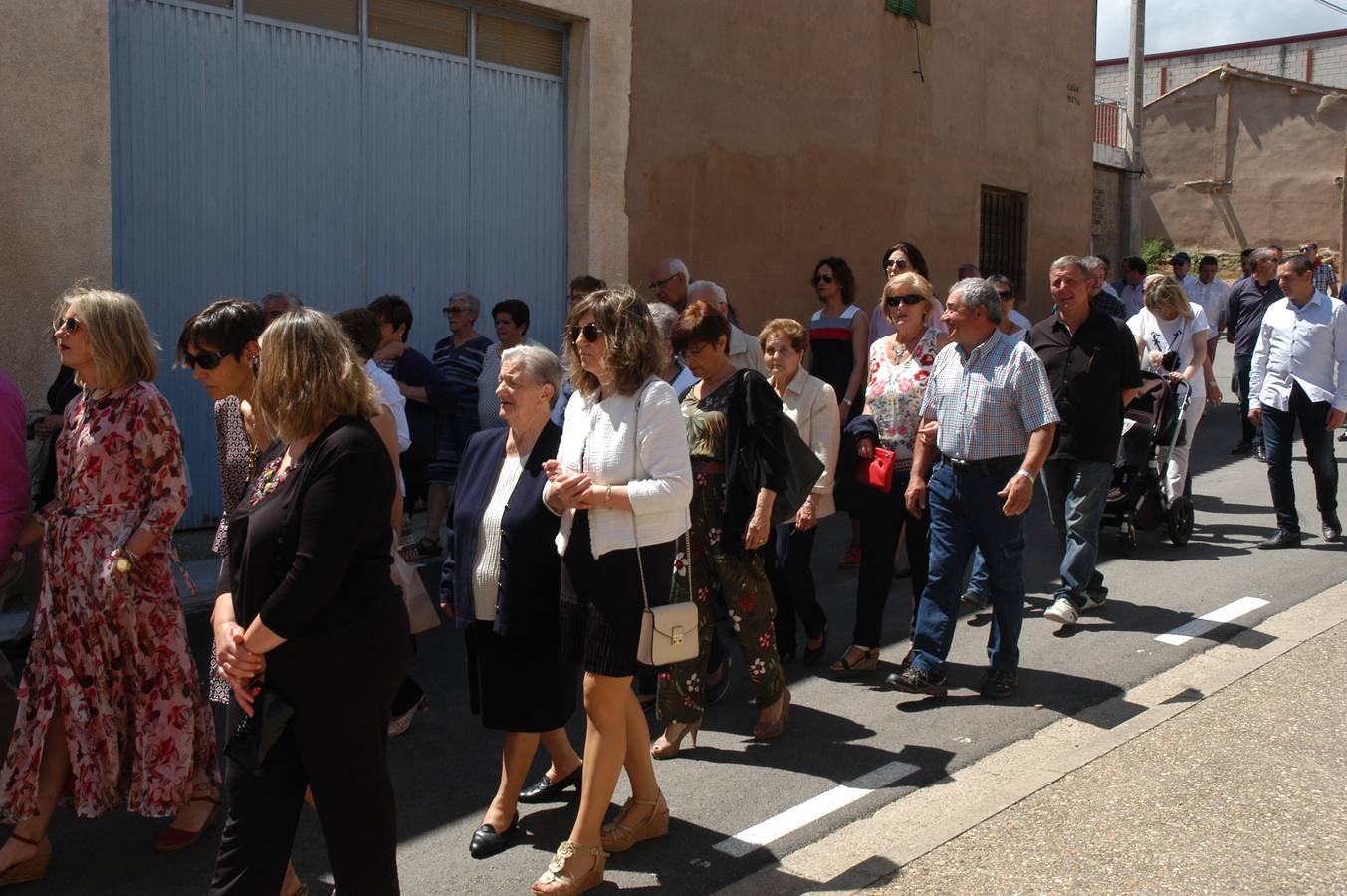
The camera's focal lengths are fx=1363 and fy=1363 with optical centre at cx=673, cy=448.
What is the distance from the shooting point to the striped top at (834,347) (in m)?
9.42

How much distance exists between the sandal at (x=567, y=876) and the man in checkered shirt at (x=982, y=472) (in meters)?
2.22

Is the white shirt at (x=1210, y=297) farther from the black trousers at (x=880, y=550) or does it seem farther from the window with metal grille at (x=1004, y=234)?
the black trousers at (x=880, y=550)

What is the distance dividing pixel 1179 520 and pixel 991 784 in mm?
4725

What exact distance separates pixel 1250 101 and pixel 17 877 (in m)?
33.0

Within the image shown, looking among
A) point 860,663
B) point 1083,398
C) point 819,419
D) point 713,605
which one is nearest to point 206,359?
point 713,605

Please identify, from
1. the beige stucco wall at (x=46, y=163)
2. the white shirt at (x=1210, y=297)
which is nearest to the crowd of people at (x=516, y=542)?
the beige stucco wall at (x=46, y=163)

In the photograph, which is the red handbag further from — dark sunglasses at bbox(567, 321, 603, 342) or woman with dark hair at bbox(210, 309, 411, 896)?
woman with dark hair at bbox(210, 309, 411, 896)

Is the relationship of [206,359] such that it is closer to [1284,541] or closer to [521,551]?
[521,551]

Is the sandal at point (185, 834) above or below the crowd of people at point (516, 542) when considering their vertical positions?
below

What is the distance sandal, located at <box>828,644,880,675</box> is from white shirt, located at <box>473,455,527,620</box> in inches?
97.2

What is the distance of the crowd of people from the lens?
3.41 meters

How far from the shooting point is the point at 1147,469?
8.95 meters

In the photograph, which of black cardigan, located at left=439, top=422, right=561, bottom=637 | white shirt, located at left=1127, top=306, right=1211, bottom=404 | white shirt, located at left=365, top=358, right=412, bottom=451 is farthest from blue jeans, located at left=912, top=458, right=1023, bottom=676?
white shirt, located at left=1127, top=306, right=1211, bottom=404

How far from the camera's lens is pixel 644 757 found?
4.46 meters
